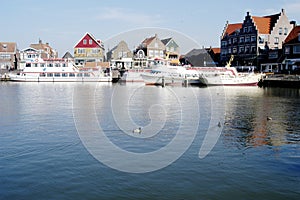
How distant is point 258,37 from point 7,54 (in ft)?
222

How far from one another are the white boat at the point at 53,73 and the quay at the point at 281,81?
34493 mm

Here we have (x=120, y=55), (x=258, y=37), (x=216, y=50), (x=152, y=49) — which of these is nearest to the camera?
(x=258, y=37)

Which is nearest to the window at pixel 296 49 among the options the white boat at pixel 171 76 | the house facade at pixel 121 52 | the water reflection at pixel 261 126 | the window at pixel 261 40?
the window at pixel 261 40

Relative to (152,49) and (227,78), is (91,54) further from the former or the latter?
(227,78)

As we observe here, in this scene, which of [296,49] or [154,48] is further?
[154,48]

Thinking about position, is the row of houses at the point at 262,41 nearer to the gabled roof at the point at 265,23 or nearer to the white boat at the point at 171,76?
the gabled roof at the point at 265,23

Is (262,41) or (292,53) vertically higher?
(262,41)

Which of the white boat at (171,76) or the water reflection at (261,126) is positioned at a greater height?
the white boat at (171,76)

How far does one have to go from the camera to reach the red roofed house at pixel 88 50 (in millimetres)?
94812

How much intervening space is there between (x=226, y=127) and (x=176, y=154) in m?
7.25

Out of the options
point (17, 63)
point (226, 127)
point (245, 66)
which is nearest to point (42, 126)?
point (226, 127)

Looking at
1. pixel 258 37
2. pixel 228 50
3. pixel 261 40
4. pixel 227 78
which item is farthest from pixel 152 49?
pixel 227 78

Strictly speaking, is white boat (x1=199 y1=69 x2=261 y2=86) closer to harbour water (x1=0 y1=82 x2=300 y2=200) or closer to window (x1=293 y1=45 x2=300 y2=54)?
window (x1=293 y1=45 x2=300 y2=54)

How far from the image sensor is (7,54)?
96875mm
